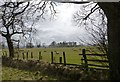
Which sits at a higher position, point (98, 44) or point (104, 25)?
point (104, 25)

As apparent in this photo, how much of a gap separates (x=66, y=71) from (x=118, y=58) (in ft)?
16.1

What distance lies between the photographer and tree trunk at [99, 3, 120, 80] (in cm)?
1156

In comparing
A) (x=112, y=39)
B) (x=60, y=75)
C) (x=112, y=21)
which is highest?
(x=112, y=21)

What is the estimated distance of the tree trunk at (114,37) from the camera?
11.6 metres

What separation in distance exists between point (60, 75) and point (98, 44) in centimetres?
454

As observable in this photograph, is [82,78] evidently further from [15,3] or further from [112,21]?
[15,3]

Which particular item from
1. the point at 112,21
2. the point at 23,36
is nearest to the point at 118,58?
the point at 112,21

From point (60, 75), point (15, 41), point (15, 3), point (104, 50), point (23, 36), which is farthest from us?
point (15, 41)

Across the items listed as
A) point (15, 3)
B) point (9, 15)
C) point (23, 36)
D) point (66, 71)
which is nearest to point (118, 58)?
point (66, 71)

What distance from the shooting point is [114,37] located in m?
11.8

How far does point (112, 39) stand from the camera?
1190cm

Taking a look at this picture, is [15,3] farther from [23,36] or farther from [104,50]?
[23,36]

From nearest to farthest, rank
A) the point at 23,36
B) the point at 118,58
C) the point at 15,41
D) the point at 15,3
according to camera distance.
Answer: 1. the point at 118,58
2. the point at 15,3
3. the point at 23,36
4. the point at 15,41

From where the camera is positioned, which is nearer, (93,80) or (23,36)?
(93,80)
